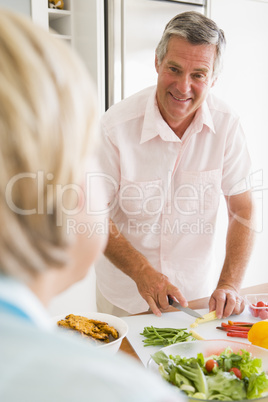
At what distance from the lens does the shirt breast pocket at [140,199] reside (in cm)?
187

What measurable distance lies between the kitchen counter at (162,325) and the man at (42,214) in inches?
33.4

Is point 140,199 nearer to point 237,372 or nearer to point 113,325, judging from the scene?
point 113,325

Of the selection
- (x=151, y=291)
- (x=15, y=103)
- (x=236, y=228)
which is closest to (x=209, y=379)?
(x=151, y=291)

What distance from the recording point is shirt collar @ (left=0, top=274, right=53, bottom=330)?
15.3 inches

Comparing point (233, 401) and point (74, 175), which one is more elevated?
point (74, 175)

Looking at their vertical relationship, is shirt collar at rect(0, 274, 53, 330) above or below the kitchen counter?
above

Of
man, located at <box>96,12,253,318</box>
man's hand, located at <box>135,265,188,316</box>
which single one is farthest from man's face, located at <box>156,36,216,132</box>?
man's hand, located at <box>135,265,188,316</box>

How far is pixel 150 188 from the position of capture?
1.90 meters

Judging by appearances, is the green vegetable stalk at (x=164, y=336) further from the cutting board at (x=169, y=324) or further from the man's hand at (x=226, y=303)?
the man's hand at (x=226, y=303)

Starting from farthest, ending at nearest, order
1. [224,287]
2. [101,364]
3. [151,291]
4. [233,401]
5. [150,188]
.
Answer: [150,188], [224,287], [151,291], [233,401], [101,364]

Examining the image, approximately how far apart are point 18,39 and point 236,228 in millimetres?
1602

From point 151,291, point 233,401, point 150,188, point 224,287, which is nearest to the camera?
point 233,401

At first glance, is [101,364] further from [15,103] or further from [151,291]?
[151,291]

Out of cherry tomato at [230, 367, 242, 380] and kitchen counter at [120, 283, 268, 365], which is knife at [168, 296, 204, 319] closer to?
kitchen counter at [120, 283, 268, 365]
